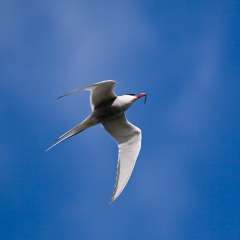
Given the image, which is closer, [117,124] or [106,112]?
[106,112]

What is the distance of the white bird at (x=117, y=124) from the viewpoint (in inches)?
680

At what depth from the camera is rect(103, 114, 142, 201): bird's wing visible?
18.5m

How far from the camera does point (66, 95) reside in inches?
562

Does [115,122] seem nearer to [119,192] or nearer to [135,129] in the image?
[135,129]

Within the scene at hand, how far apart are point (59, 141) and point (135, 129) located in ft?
10.6

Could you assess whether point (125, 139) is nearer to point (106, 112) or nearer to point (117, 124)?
point (117, 124)

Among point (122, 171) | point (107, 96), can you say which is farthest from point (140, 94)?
point (122, 171)

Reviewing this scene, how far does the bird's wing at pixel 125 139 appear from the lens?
60.5 ft

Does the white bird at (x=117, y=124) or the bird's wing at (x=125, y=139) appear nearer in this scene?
the white bird at (x=117, y=124)

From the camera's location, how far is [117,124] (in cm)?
1892

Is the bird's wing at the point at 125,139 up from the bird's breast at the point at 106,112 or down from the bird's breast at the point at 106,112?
down

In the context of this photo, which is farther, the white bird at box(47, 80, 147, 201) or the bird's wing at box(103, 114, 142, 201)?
the bird's wing at box(103, 114, 142, 201)

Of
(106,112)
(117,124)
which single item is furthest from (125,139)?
(106,112)

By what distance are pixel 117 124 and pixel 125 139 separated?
24.5 inches
